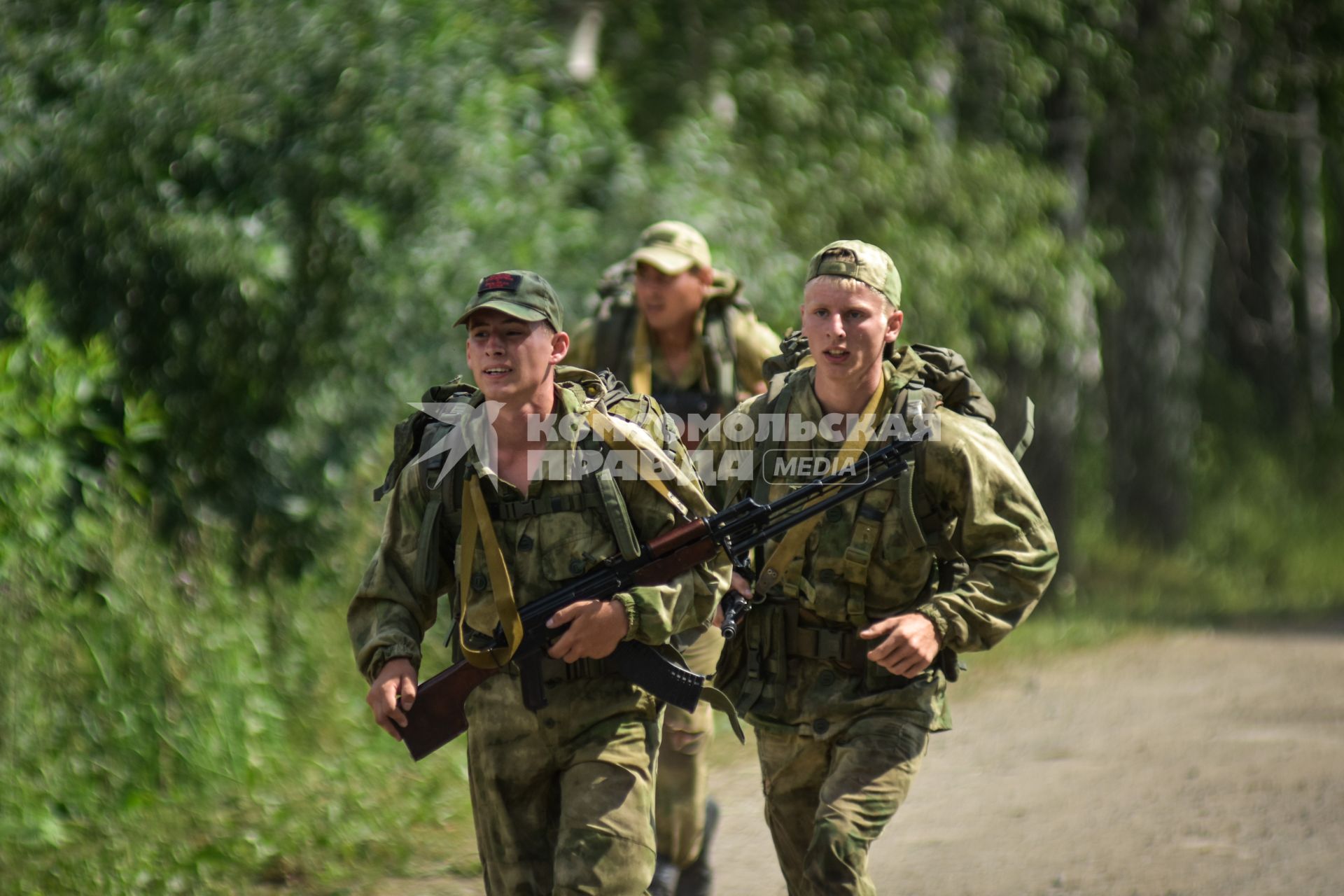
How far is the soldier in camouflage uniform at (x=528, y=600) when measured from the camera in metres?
3.84

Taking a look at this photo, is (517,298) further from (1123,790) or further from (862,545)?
(1123,790)

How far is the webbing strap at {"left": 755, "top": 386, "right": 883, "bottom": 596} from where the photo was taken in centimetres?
435

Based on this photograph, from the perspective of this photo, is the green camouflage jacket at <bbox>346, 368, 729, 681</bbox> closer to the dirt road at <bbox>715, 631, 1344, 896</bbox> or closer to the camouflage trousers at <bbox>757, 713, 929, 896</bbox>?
the camouflage trousers at <bbox>757, 713, 929, 896</bbox>

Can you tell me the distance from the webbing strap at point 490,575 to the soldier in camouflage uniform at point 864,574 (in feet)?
2.40

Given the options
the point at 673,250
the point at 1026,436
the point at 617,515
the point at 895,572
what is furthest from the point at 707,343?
the point at 617,515

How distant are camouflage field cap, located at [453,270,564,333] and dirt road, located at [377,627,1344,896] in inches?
106

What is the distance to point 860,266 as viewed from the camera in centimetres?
432

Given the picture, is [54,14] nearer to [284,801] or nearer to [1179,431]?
[284,801]

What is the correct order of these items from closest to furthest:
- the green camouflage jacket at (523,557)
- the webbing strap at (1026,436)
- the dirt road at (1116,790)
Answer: the green camouflage jacket at (523,557) → the webbing strap at (1026,436) → the dirt road at (1116,790)

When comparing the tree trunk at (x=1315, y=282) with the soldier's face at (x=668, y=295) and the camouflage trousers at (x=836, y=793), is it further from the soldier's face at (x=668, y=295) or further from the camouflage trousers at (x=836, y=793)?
the camouflage trousers at (x=836, y=793)

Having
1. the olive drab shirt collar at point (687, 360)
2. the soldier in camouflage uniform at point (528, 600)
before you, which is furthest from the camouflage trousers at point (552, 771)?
the olive drab shirt collar at point (687, 360)

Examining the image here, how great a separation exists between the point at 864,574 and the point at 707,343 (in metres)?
2.13

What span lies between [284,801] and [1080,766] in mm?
3703

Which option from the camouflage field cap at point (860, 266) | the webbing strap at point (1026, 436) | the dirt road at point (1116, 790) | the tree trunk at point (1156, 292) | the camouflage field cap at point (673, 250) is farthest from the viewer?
the tree trunk at point (1156, 292)
